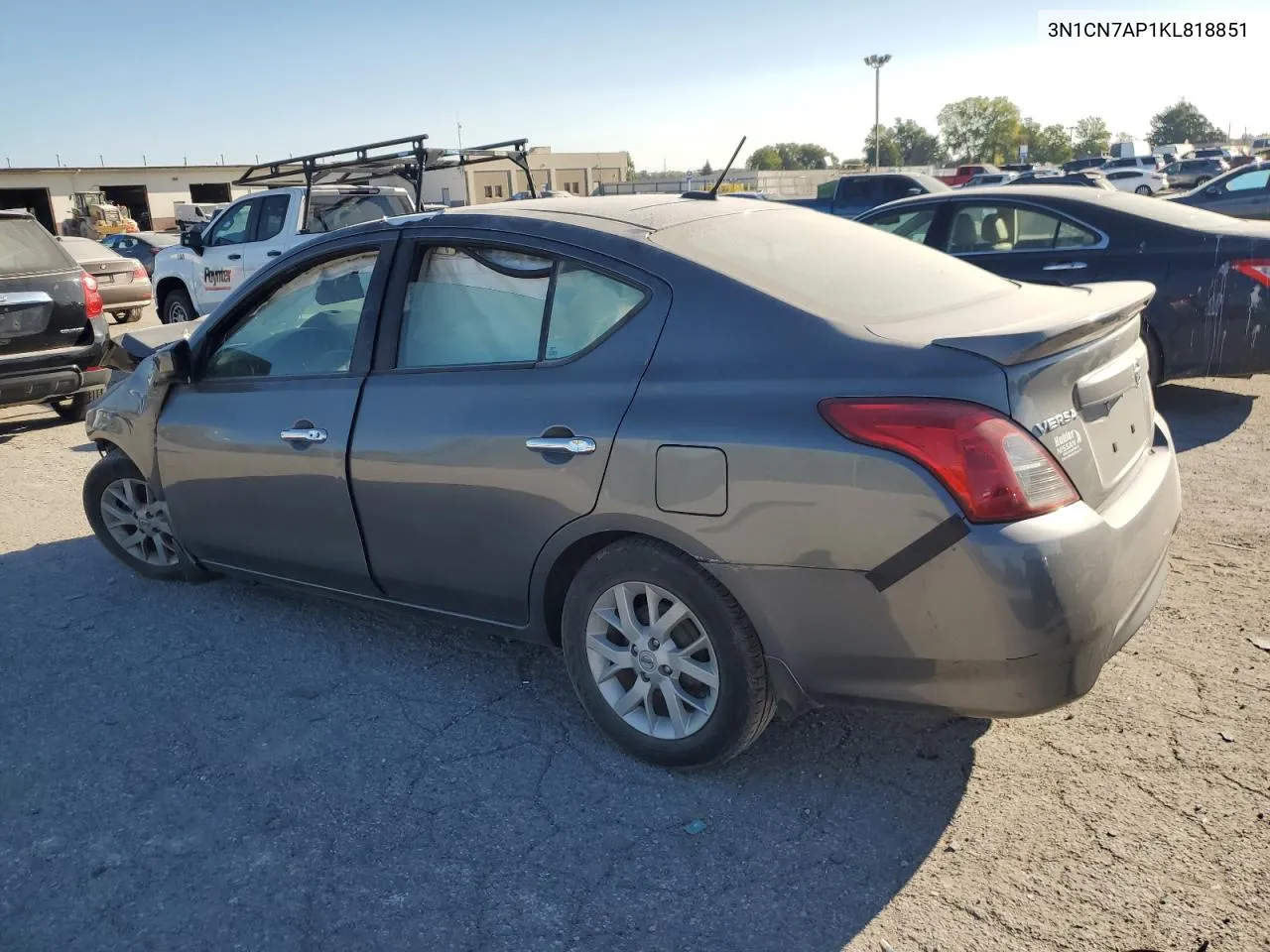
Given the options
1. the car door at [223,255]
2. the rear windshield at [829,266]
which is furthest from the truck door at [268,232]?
the rear windshield at [829,266]

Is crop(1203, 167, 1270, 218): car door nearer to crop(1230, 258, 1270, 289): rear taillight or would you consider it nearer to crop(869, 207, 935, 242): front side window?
crop(869, 207, 935, 242): front side window

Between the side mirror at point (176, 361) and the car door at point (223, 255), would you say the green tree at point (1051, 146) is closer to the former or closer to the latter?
the car door at point (223, 255)

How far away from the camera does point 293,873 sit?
9.07 feet

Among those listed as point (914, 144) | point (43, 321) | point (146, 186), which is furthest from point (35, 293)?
point (914, 144)

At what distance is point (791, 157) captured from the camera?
136875 millimetres

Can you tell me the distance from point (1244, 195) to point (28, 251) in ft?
57.2

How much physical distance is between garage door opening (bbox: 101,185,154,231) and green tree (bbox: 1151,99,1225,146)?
9908 cm

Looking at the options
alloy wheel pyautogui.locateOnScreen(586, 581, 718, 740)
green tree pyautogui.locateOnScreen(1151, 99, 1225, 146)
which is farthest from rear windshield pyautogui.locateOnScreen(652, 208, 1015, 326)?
green tree pyautogui.locateOnScreen(1151, 99, 1225, 146)

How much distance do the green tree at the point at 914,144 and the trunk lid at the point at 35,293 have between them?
4603 inches

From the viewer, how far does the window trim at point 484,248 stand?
3111mm

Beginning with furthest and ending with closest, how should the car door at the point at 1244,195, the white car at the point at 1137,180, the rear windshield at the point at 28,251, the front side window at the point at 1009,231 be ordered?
the white car at the point at 1137,180 → the car door at the point at 1244,195 → the rear windshield at the point at 28,251 → the front side window at the point at 1009,231

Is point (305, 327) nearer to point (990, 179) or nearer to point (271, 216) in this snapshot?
point (271, 216)

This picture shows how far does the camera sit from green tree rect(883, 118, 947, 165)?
122 metres

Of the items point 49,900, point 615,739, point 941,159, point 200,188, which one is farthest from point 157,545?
point 941,159
